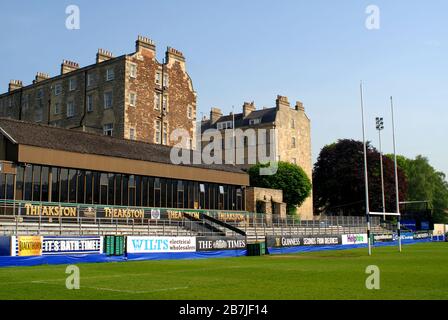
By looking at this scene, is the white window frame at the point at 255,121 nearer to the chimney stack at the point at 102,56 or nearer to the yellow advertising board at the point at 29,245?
the chimney stack at the point at 102,56

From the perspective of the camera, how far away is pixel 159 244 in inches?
1409

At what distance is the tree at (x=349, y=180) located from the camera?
275 feet

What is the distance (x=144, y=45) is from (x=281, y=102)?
3242 centimetres

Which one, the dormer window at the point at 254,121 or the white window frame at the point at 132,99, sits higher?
the dormer window at the point at 254,121

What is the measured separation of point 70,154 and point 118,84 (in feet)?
73.4

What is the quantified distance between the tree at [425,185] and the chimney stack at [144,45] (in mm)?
60970

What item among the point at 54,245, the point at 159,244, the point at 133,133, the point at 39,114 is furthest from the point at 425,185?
the point at 54,245

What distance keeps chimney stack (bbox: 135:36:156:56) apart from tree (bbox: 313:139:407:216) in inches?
1437

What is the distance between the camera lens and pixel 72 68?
72.8 meters

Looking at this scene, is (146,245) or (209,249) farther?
(209,249)

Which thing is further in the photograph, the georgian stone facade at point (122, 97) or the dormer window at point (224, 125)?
the dormer window at point (224, 125)

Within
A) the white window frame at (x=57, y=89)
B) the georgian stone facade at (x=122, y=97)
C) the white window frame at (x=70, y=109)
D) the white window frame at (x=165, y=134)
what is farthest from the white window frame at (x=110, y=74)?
the white window frame at (x=165, y=134)
